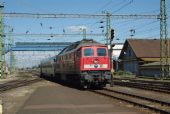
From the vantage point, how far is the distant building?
7512cm

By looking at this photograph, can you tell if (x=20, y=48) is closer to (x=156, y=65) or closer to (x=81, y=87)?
(x=156, y=65)

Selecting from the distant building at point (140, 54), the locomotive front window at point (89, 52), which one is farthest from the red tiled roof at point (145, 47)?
the locomotive front window at point (89, 52)

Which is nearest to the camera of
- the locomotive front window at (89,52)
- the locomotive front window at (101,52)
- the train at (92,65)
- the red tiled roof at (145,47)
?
the train at (92,65)

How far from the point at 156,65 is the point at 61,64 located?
2491 centimetres

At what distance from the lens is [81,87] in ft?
108

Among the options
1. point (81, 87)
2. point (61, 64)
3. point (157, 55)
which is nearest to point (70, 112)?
point (81, 87)

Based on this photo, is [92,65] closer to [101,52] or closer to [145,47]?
[101,52]

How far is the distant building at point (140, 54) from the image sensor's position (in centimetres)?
7512

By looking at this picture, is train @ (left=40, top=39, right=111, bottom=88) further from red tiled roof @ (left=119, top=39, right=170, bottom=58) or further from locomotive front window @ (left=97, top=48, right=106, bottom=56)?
red tiled roof @ (left=119, top=39, right=170, bottom=58)

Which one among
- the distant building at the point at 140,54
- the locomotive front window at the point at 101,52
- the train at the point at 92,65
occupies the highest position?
the distant building at the point at 140,54

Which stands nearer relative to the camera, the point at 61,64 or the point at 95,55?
the point at 95,55

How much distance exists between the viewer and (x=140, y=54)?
76.3 m

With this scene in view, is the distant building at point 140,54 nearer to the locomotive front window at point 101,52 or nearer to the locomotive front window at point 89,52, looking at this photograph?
the locomotive front window at point 101,52

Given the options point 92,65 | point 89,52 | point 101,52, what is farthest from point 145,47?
point 92,65
